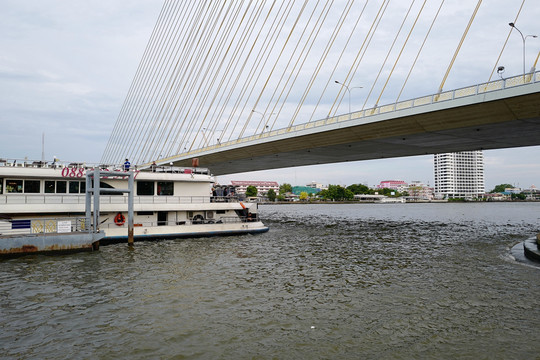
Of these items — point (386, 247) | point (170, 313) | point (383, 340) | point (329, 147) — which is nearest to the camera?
point (383, 340)

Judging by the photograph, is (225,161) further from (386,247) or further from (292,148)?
(386,247)

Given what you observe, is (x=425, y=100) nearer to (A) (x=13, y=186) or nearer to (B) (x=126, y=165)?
(B) (x=126, y=165)

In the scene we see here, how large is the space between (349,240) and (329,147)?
16.0 metres

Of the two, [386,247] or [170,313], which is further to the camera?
[386,247]

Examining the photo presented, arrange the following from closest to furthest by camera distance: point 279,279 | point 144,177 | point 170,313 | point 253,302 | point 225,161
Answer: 1. point 170,313
2. point 253,302
3. point 279,279
4. point 144,177
5. point 225,161

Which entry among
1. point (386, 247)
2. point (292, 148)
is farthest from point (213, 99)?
point (386, 247)

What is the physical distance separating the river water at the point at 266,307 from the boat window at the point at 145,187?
24.3 ft

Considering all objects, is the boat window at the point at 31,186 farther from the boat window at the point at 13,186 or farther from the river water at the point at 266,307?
the river water at the point at 266,307

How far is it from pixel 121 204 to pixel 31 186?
503 cm

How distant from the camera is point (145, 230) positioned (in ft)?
77.5

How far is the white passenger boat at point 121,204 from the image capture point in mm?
20719

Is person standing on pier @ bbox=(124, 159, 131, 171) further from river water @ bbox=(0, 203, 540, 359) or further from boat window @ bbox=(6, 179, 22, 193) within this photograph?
river water @ bbox=(0, 203, 540, 359)

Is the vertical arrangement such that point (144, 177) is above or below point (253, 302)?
above

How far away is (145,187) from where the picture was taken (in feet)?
83.7
